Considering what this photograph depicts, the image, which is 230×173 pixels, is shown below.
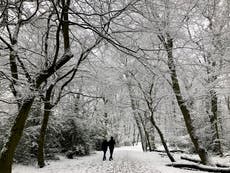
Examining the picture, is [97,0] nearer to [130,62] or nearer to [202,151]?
[202,151]

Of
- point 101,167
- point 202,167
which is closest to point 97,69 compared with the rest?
point 101,167

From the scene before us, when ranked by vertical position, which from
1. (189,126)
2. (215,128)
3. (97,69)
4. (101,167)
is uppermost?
(97,69)

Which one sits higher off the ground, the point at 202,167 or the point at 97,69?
the point at 97,69

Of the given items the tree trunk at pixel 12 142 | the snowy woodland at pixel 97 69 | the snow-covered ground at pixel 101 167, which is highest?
the snowy woodland at pixel 97 69

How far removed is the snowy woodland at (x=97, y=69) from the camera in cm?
710

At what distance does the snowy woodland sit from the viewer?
710cm

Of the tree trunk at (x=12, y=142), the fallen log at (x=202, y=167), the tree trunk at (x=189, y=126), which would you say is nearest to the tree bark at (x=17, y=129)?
the tree trunk at (x=12, y=142)

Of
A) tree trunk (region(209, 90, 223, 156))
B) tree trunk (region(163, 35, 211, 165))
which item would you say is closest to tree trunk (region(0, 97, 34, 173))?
tree trunk (region(163, 35, 211, 165))

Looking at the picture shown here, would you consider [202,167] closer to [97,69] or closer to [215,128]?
[97,69]

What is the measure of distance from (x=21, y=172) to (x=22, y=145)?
98.7 inches

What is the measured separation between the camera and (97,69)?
16.5 m

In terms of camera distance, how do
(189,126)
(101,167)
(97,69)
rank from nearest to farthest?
(101,167) < (189,126) < (97,69)

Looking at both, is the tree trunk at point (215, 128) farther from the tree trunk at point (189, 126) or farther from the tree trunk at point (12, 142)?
the tree trunk at point (12, 142)

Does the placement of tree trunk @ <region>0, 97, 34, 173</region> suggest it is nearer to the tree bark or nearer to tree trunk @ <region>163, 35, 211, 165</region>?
the tree bark
